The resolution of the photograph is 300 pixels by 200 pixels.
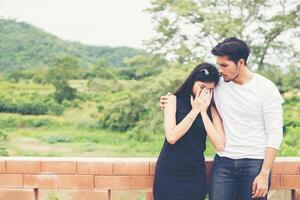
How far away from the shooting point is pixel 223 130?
6.79 feet

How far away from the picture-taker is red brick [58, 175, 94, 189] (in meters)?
2.14

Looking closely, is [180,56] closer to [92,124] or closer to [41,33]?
[92,124]

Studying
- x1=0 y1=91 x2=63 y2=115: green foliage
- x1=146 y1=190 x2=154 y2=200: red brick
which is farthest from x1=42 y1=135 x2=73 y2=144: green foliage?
x1=146 y1=190 x2=154 y2=200: red brick

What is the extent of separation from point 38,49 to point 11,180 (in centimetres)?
3859

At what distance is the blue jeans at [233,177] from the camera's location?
2.02 meters

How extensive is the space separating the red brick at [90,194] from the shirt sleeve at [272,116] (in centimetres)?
72

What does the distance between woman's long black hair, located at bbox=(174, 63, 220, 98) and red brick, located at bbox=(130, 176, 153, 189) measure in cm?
40

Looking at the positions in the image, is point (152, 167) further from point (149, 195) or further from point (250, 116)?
point (250, 116)

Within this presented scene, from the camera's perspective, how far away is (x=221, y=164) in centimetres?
206

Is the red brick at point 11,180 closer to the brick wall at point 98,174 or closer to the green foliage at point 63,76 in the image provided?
the brick wall at point 98,174

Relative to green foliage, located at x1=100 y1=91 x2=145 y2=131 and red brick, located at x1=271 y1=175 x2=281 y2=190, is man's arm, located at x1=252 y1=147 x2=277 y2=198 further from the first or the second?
green foliage, located at x1=100 y1=91 x2=145 y2=131

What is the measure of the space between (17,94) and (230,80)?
26.8m

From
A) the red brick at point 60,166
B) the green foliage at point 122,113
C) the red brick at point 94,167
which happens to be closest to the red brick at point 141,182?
the red brick at point 94,167

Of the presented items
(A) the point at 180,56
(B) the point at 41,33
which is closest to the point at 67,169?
(A) the point at 180,56
